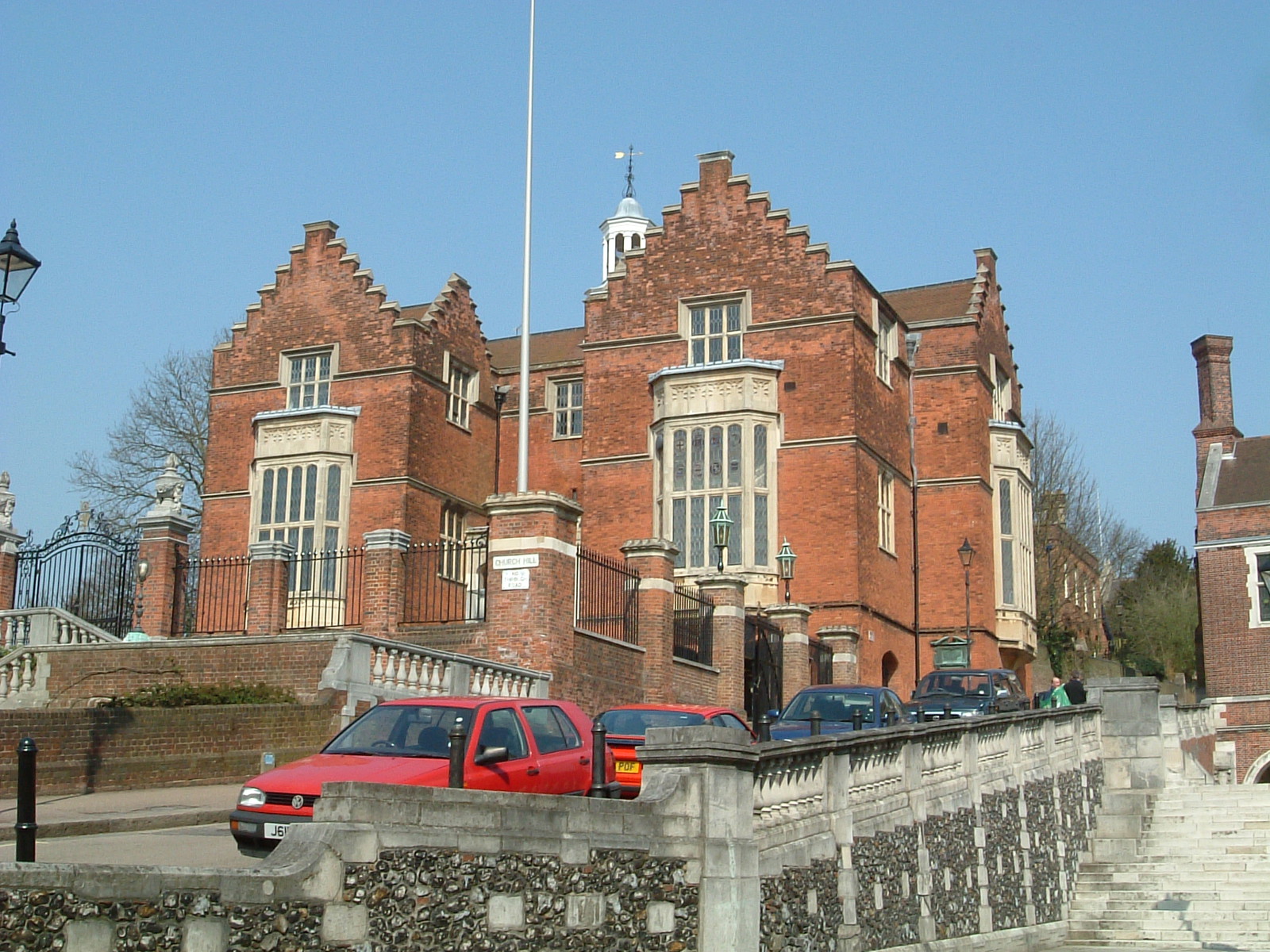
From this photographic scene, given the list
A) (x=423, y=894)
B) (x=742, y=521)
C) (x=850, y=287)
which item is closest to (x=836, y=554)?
(x=742, y=521)

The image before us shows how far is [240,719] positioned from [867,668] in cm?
1744

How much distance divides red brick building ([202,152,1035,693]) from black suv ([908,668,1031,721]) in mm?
5893

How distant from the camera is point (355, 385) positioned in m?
37.9

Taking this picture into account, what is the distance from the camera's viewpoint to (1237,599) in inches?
1699

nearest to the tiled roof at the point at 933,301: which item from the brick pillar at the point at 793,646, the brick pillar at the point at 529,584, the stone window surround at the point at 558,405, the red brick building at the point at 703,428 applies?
the red brick building at the point at 703,428

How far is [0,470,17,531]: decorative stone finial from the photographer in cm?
2827

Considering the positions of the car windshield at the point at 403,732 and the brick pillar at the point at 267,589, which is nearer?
the car windshield at the point at 403,732

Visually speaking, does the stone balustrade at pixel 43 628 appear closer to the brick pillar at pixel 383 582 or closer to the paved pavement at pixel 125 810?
the brick pillar at pixel 383 582

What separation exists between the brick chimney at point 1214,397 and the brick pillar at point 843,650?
18614 mm

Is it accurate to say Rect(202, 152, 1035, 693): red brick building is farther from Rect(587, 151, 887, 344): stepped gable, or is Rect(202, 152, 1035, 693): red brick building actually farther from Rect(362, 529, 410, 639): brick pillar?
Rect(362, 529, 410, 639): brick pillar

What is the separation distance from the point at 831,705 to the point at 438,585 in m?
7.63

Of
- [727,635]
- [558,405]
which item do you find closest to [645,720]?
[727,635]

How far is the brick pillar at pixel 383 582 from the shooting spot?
26000 mm

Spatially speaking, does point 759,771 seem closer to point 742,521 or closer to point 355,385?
point 742,521
